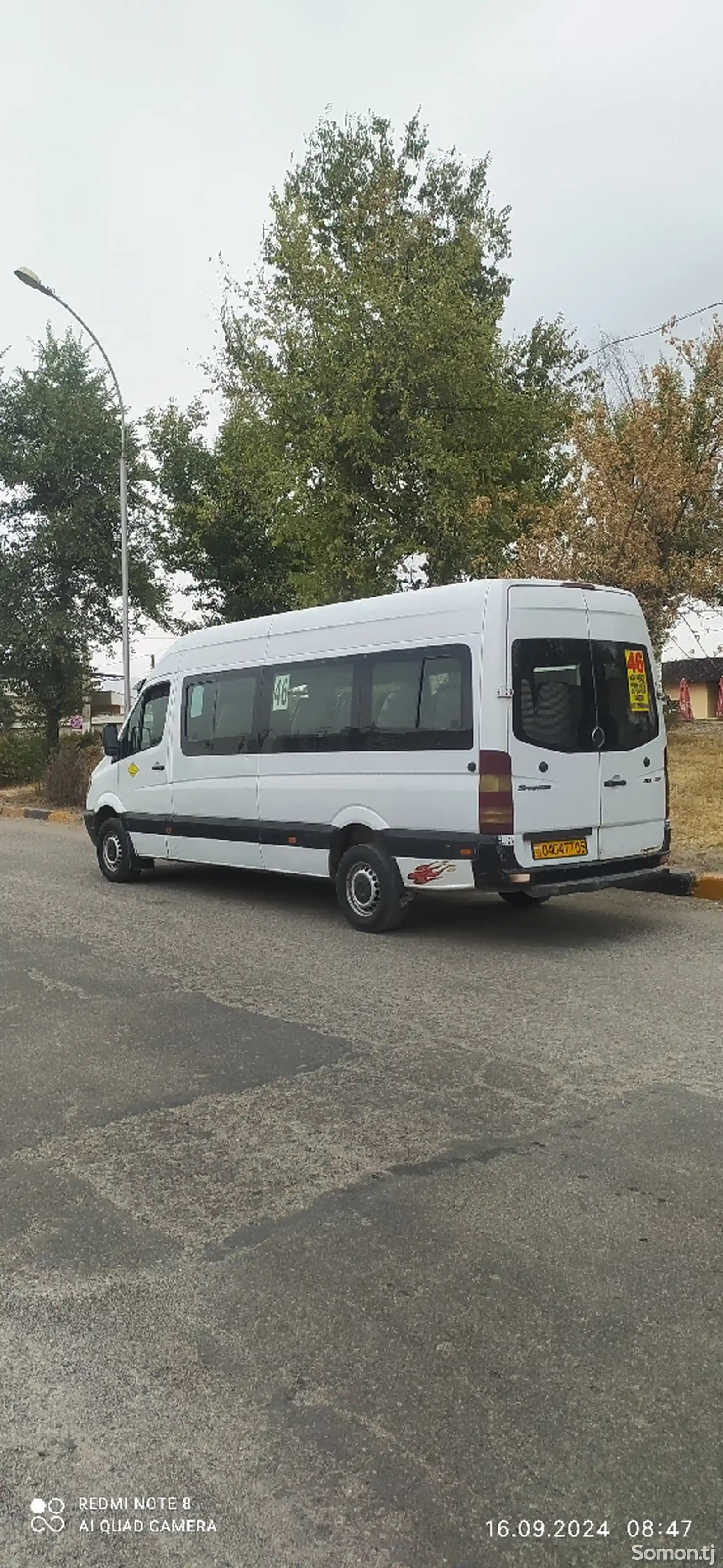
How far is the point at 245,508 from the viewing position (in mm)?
30641

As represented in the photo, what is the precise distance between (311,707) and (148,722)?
2690 millimetres

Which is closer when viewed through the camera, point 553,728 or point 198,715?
point 553,728

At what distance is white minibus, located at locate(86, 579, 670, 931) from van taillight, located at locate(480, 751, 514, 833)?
0.01 metres

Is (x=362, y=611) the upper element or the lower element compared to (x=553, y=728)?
upper

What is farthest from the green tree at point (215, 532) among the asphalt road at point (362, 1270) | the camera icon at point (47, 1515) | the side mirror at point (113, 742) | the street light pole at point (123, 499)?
the camera icon at point (47, 1515)

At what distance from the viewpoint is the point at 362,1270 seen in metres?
3.39

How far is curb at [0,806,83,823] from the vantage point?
64.5ft

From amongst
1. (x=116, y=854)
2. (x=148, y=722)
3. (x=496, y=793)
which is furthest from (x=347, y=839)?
(x=116, y=854)

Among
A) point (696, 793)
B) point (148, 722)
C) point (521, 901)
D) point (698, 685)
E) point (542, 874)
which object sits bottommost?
point (521, 901)

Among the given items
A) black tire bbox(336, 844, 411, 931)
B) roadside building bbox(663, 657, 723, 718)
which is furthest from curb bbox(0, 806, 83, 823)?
roadside building bbox(663, 657, 723, 718)

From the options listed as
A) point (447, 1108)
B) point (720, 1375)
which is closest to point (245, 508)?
point (447, 1108)

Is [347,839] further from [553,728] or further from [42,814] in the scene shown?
[42,814]

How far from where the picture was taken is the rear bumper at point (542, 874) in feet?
25.9
